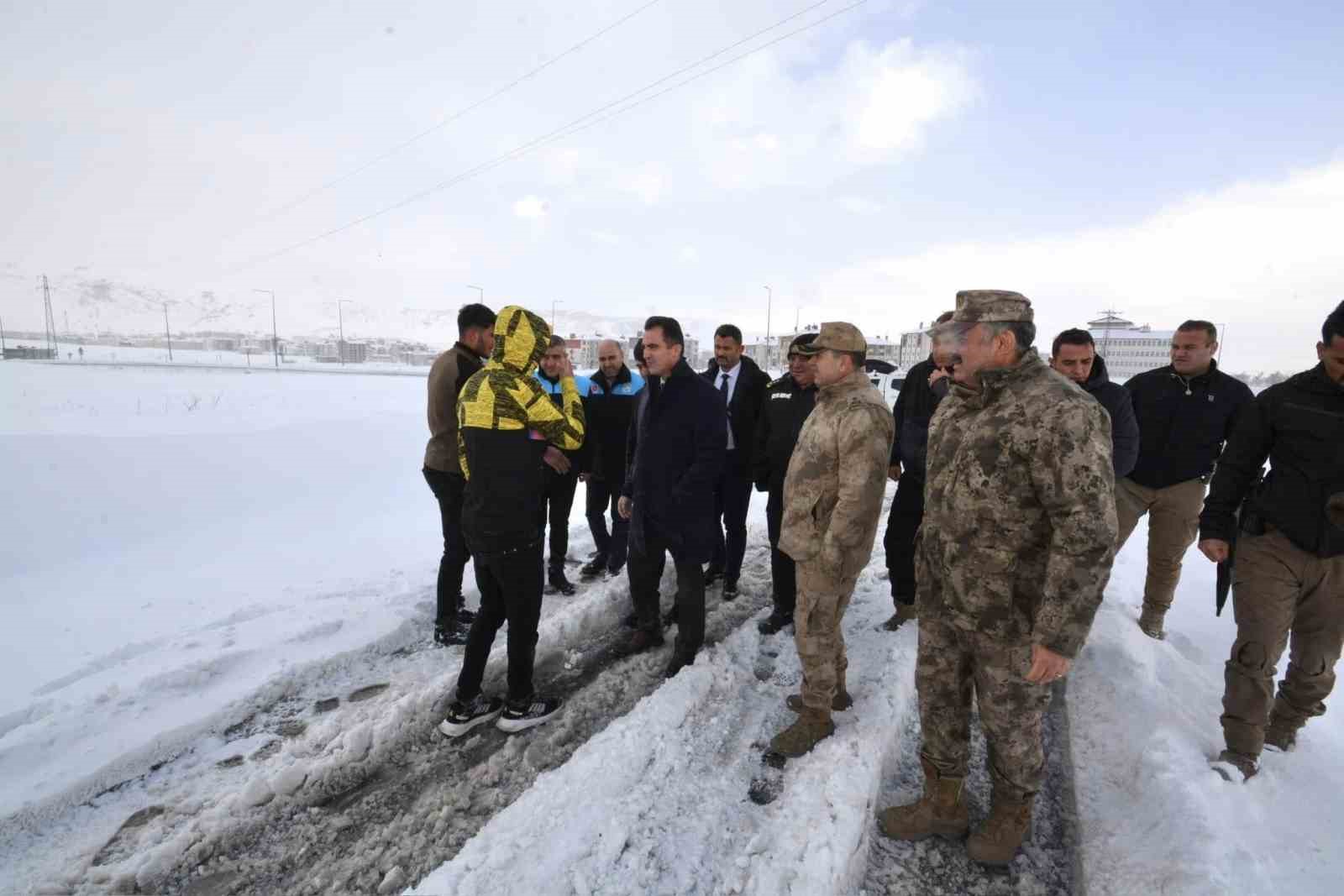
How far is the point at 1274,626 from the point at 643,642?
11.0 ft

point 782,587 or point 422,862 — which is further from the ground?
point 782,587

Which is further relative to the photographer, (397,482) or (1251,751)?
(397,482)

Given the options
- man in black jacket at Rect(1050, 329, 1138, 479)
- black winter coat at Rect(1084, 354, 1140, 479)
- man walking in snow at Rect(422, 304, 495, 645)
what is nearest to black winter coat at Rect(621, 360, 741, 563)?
man walking in snow at Rect(422, 304, 495, 645)

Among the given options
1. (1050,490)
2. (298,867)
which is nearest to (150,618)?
(298,867)

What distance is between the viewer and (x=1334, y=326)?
2.52 meters

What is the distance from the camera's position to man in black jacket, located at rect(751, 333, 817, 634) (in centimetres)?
427

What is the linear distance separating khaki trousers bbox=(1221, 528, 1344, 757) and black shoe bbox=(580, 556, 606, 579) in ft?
14.0

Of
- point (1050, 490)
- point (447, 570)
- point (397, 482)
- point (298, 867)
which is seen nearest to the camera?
point (1050, 490)

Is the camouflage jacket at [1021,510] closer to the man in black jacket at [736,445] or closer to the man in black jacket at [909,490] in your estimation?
the man in black jacket at [909,490]

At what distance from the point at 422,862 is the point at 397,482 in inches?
300

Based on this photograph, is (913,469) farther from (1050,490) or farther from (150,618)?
(150,618)

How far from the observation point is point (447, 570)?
13.7 feet

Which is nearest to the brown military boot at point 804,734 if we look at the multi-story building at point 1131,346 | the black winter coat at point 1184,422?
the black winter coat at point 1184,422

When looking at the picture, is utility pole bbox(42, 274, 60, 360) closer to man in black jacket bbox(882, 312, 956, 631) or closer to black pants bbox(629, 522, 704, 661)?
black pants bbox(629, 522, 704, 661)
